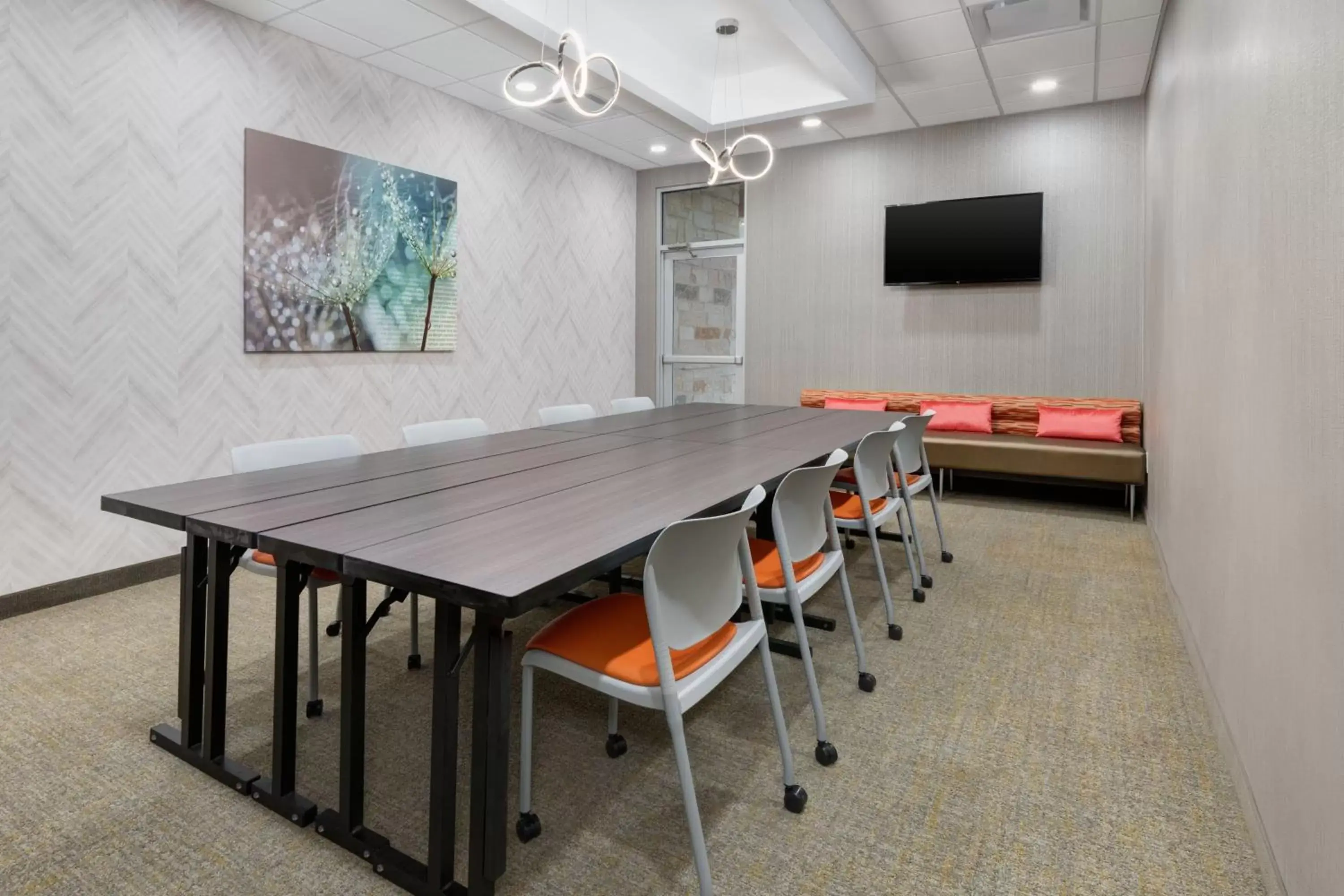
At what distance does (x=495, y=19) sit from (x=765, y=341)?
3654 millimetres

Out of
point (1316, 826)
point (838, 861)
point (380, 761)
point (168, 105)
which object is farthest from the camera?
point (168, 105)

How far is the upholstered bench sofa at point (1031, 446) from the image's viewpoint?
4.98 m

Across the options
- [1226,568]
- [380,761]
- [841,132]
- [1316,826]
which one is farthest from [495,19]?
[1316,826]

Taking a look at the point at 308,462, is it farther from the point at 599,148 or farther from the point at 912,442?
the point at 599,148

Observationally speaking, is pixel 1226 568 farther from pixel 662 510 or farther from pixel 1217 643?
pixel 662 510

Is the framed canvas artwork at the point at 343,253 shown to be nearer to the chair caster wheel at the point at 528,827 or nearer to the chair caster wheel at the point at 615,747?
the chair caster wheel at the point at 615,747

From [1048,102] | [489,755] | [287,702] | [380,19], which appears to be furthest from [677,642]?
[1048,102]

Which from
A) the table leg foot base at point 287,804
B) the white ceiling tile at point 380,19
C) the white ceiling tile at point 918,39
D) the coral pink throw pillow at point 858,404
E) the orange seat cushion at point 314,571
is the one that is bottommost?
the table leg foot base at point 287,804

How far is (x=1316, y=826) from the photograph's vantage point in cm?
131

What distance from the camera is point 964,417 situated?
19.1ft

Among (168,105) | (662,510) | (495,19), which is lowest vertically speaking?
(662,510)

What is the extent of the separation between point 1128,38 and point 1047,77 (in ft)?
2.11

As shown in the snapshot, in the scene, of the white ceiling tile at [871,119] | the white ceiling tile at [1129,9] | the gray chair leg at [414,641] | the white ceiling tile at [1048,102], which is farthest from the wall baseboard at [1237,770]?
the white ceiling tile at [871,119]

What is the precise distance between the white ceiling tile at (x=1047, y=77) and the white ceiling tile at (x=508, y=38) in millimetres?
3019
